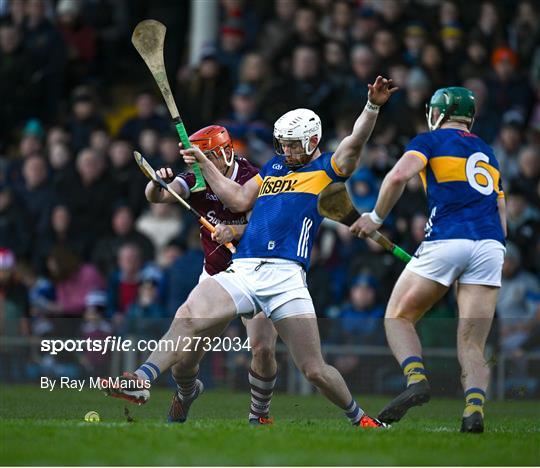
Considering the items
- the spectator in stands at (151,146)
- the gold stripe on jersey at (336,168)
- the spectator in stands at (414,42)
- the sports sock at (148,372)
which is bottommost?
the sports sock at (148,372)

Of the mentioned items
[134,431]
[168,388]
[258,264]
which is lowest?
[168,388]

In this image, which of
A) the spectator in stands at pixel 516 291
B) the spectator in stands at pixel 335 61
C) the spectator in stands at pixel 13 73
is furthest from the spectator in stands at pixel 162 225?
the spectator in stands at pixel 516 291

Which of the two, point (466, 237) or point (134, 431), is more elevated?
point (466, 237)

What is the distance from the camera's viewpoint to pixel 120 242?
17.6m

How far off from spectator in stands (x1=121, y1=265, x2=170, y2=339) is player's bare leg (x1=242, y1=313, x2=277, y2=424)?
4.56 metres

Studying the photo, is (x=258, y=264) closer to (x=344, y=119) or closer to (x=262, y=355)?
(x=262, y=355)

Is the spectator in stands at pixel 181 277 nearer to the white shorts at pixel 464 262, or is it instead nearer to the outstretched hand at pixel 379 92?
the white shorts at pixel 464 262

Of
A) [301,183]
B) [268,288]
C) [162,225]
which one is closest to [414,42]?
[162,225]

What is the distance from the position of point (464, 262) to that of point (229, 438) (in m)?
2.14

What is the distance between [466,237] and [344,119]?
7.08 meters

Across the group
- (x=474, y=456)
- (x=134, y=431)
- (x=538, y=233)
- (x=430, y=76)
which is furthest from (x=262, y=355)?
(x=430, y=76)

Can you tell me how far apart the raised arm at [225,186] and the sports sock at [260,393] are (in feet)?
4.08

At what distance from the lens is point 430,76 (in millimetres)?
17906

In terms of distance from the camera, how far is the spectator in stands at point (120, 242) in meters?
17.4
